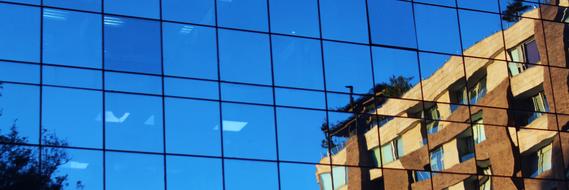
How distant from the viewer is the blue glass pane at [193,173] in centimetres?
3897

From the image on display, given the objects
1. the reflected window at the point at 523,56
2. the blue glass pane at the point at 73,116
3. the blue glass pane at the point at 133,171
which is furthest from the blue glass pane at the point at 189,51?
the reflected window at the point at 523,56

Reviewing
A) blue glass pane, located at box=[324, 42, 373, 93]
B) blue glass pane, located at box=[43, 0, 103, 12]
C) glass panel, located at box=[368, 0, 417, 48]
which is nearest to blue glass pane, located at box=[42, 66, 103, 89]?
blue glass pane, located at box=[43, 0, 103, 12]

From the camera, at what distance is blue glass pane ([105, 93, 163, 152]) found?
1521 inches

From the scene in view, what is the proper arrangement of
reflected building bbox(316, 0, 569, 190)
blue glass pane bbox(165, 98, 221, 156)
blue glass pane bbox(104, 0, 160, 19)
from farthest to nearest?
reflected building bbox(316, 0, 569, 190) → blue glass pane bbox(104, 0, 160, 19) → blue glass pane bbox(165, 98, 221, 156)

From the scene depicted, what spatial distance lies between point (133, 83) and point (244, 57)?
4719mm

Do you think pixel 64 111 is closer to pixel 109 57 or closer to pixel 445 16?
pixel 109 57

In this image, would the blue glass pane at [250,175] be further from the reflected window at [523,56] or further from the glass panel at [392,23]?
the reflected window at [523,56]

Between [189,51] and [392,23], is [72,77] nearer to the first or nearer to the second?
[189,51]

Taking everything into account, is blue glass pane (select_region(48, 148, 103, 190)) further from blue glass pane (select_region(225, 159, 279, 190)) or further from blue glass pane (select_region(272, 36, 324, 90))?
blue glass pane (select_region(272, 36, 324, 90))

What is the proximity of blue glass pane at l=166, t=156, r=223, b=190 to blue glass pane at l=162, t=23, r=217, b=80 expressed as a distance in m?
3.48

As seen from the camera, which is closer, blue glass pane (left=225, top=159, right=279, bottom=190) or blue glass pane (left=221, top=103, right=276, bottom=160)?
blue glass pane (left=225, top=159, right=279, bottom=190)

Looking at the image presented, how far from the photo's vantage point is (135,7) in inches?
1626

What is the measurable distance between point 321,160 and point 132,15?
9005 mm

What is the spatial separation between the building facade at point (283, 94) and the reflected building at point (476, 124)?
65 millimetres
